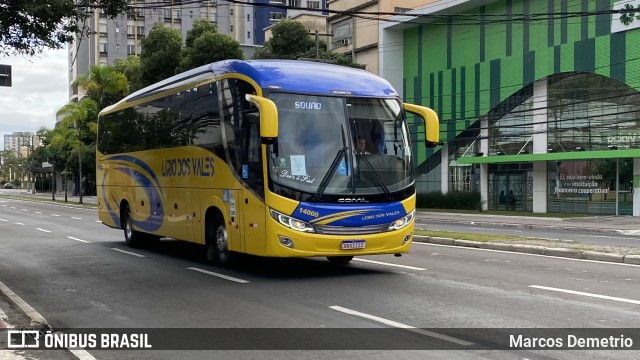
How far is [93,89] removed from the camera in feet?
155

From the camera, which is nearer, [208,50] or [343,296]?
[343,296]

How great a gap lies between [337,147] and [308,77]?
4.44 ft

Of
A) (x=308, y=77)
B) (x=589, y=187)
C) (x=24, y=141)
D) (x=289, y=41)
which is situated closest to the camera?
(x=308, y=77)

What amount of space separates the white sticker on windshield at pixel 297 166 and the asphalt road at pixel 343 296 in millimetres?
1790

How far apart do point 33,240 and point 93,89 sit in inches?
1226

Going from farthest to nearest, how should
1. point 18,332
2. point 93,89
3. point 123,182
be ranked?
point 93,89 < point 123,182 < point 18,332

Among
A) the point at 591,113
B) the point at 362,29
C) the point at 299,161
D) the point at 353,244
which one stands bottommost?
the point at 353,244

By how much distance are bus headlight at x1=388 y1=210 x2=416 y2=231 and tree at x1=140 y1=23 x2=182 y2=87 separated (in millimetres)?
32101

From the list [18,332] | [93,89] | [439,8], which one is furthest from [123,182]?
[93,89]

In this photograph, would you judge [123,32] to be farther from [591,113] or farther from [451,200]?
[591,113]

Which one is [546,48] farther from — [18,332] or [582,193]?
[18,332]

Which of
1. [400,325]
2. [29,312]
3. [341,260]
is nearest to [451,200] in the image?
[341,260]

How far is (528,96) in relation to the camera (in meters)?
36.7

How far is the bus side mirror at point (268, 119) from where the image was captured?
894 centimetres
